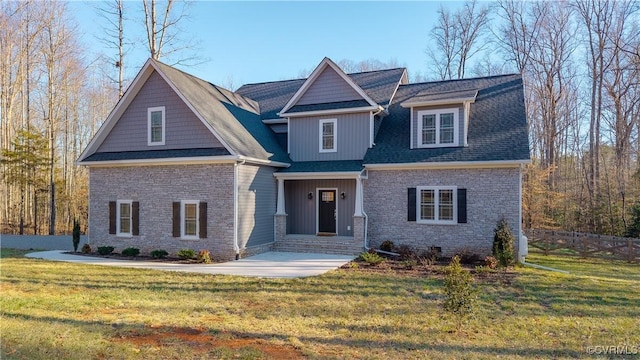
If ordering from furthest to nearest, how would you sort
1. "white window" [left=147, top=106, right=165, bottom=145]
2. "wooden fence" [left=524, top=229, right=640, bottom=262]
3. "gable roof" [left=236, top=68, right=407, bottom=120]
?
"gable roof" [left=236, top=68, right=407, bottom=120], "wooden fence" [left=524, top=229, right=640, bottom=262], "white window" [left=147, top=106, right=165, bottom=145]

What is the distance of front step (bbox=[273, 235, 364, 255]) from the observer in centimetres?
1408

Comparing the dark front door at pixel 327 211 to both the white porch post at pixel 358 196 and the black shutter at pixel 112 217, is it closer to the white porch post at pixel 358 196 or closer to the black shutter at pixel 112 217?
the white porch post at pixel 358 196

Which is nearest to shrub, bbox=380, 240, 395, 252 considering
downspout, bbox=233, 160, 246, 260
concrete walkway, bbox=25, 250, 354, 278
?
concrete walkway, bbox=25, 250, 354, 278

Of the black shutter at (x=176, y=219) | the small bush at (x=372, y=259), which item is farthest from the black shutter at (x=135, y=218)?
the small bush at (x=372, y=259)

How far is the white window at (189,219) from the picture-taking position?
45.1ft

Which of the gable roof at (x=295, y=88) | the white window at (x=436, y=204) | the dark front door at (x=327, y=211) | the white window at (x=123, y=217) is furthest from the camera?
the gable roof at (x=295, y=88)

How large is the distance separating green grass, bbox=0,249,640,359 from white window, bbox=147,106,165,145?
5.73m

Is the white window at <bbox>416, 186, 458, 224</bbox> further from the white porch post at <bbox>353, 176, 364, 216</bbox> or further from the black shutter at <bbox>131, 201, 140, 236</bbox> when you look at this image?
the black shutter at <bbox>131, 201, 140, 236</bbox>

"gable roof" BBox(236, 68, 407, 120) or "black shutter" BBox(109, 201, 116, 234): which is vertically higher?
"gable roof" BBox(236, 68, 407, 120)

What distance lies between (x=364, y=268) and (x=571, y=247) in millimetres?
10228

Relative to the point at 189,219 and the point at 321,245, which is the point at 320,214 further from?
the point at 189,219

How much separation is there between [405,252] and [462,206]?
2.56 meters

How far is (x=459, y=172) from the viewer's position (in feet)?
43.7

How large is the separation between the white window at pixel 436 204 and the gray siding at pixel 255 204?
19.1ft
